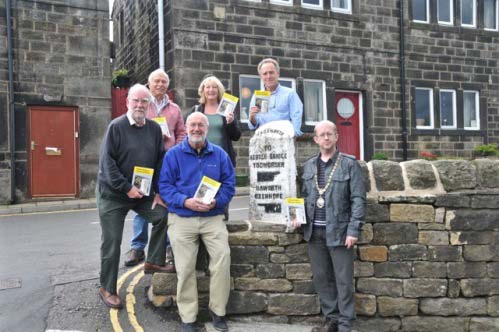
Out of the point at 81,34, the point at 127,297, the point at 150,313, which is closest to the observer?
the point at 150,313

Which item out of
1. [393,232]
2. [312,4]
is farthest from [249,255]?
[312,4]

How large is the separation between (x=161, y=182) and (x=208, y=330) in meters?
1.43

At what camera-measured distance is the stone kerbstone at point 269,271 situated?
4758 mm

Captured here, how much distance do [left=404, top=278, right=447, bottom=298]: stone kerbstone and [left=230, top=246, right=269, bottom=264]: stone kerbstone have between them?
1.53 m

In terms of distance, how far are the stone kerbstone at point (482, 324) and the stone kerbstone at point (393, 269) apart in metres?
0.93

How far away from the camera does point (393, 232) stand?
4.84 metres

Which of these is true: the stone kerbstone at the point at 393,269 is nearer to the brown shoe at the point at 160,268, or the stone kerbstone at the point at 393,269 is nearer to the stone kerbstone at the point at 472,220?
the stone kerbstone at the point at 472,220

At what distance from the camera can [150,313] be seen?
4590 millimetres

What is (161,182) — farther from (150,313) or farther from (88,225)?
(88,225)

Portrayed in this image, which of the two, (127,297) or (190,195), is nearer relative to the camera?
(190,195)

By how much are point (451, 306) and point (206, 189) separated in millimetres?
2944

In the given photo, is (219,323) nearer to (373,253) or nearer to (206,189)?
(206,189)

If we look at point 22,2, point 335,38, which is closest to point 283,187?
point 22,2

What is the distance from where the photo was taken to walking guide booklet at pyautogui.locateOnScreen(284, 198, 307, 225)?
4.48m
